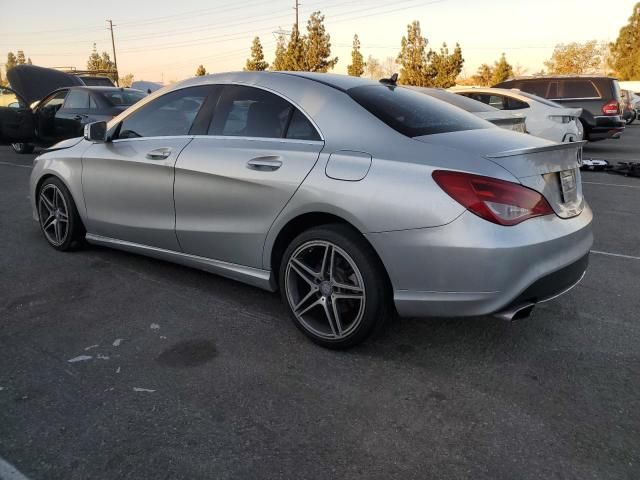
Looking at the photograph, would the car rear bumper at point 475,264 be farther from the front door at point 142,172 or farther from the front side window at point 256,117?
the front door at point 142,172

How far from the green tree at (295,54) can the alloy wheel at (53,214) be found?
3651 centimetres

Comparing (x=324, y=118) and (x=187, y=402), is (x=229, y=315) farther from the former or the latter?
(x=324, y=118)

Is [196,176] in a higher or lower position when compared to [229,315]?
higher

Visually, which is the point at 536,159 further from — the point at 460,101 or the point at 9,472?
the point at 460,101

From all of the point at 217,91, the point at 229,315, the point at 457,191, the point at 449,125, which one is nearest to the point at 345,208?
the point at 457,191

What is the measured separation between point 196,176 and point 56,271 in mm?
1681

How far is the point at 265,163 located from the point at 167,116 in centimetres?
123

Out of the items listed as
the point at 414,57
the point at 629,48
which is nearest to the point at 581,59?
the point at 629,48

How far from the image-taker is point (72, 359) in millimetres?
2998

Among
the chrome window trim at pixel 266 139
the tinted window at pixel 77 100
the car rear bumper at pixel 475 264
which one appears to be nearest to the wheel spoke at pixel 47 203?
the chrome window trim at pixel 266 139

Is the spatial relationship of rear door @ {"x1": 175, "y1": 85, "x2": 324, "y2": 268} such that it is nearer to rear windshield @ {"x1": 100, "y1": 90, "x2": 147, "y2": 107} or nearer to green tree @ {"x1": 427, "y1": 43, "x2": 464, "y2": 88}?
rear windshield @ {"x1": 100, "y1": 90, "x2": 147, "y2": 107}

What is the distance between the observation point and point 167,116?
4086 millimetres

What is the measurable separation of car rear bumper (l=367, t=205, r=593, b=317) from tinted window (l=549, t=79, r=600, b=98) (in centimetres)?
1264

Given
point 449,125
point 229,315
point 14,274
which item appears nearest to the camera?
point 449,125
